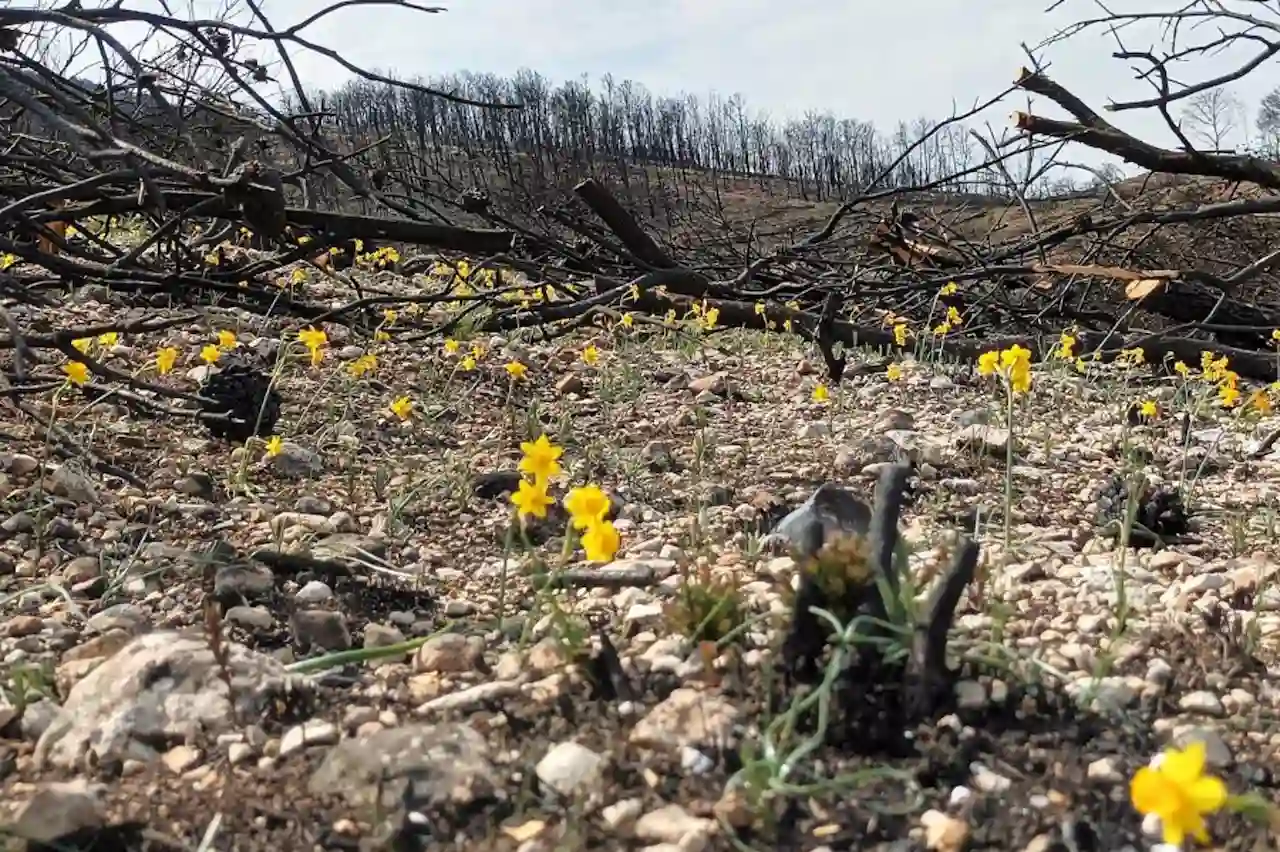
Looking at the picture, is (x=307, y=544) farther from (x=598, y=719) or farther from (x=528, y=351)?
(x=528, y=351)

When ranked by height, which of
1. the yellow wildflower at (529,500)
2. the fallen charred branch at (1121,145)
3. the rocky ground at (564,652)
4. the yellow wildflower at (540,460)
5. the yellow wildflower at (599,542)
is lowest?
the rocky ground at (564,652)

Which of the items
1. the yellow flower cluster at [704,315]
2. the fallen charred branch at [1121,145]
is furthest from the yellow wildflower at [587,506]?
the fallen charred branch at [1121,145]

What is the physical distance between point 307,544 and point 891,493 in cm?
129

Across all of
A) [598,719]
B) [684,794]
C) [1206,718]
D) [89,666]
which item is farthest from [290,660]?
[1206,718]

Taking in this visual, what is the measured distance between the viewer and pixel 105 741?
53.2 inches

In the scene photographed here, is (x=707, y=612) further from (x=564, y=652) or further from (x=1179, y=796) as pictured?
(x=1179, y=796)

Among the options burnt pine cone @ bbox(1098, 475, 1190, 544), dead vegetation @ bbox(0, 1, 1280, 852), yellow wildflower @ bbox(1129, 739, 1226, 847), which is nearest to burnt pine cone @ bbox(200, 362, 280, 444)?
dead vegetation @ bbox(0, 1, 1280, 852)

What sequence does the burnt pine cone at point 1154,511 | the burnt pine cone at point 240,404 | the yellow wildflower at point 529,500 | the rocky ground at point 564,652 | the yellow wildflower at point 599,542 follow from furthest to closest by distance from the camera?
the burnt pine cone at point 240,404 < the burnt pine cone at point 1154,511 < the yellow wildflower at point 529,500 < the yellow wildflower at point 599,542 < the rocky ground at point 564,652

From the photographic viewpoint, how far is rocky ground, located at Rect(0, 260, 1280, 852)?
1.19 metres

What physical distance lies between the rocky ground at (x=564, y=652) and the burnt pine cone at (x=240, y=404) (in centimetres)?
7

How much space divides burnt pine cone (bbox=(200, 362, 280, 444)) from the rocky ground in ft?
0.24

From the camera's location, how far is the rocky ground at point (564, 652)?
3.91 feet

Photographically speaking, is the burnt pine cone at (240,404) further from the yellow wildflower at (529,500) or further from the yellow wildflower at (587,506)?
the yellow wildflower at (587,506)

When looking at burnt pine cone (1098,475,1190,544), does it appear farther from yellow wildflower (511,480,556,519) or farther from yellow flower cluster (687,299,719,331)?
yellow flower cluster (687,299,719,331)
